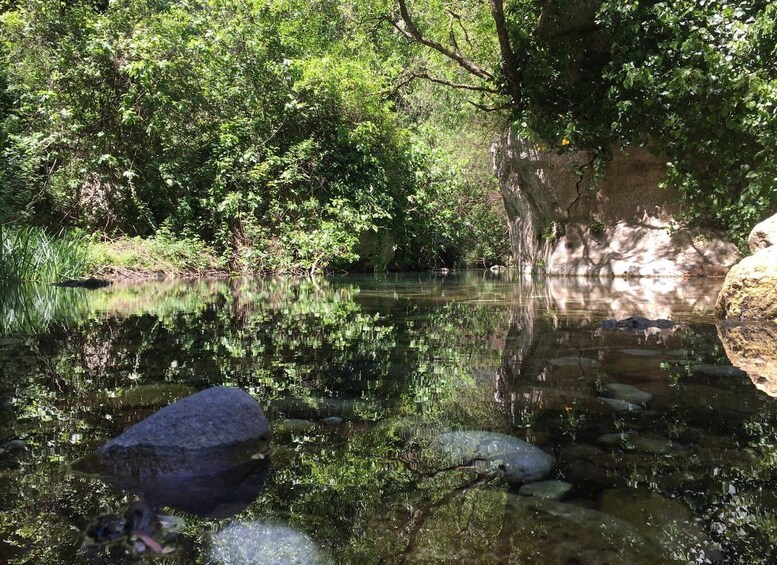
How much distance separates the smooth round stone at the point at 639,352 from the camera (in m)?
3.48

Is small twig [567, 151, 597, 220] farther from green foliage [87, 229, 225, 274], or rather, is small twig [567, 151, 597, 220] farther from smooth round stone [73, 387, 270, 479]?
smooth round stone [73, 387, 270, 479]

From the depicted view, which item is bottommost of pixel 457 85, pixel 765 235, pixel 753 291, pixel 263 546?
pixel 263 546

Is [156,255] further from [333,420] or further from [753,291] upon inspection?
[333,420]

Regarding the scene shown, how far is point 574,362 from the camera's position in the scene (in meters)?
3.33

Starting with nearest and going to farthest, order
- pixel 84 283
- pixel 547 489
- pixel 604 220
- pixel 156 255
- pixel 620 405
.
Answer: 1. pixel 547 489
2. pixel 620 405
3. pixel 84 283
4. pixel 604 220
5. pixel 156 255

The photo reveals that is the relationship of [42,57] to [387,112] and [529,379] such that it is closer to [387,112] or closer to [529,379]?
[387,112]

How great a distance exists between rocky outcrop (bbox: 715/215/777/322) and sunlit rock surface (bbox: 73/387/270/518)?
A: 4553 millimetres

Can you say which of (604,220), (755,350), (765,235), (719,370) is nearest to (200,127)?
(604,220)

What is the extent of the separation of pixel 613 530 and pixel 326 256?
1308 cm

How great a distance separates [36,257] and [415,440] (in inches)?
394

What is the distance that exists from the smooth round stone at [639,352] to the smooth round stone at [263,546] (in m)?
2.71

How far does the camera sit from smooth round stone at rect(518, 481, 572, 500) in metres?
1.63

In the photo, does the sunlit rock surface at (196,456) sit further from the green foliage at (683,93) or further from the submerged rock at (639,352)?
the green foliage at (683,93)

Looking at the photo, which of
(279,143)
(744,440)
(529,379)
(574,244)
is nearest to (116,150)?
(279,143)
